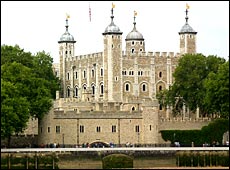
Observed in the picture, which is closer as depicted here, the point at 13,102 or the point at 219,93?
the point at 13,102

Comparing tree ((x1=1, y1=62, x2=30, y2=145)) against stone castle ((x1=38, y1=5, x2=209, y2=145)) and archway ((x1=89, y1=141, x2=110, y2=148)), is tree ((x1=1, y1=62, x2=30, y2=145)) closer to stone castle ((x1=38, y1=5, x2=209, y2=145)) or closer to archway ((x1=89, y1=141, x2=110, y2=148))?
stone castle ((x1=38, y1=5, x2=209, y2=145))

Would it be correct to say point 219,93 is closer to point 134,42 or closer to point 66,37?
point 134,42

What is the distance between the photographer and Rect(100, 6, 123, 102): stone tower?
341 ft

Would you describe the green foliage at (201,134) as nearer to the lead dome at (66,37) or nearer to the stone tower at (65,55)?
the stone tower at (65,55)

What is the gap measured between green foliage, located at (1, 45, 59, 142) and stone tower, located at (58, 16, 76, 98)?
2746 cm

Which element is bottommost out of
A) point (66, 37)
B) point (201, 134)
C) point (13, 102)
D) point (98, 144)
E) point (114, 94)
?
point (98, 144)

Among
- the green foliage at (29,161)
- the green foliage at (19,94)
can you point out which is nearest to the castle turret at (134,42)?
the green foliage at (19,94)

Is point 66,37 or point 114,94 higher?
point 66,37

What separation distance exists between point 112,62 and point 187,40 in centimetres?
1026

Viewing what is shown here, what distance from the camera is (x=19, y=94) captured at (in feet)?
238

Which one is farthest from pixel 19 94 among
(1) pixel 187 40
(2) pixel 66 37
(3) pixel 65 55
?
(2) pixel 66 37

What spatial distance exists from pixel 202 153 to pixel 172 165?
77.7 inches

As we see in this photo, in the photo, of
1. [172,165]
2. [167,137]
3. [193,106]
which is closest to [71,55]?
[193,106]

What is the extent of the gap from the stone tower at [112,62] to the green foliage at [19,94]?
1780 centimetres
